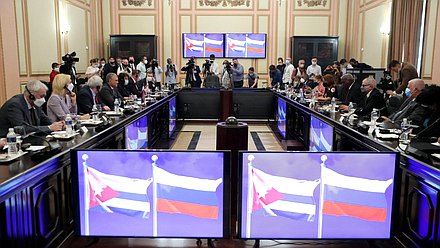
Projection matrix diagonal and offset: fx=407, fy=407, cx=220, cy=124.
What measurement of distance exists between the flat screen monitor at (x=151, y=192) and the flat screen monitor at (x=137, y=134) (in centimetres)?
268

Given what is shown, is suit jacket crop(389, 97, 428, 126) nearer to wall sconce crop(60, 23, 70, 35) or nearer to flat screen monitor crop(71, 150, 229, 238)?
flat screen monitor crop(71, 150, 229, 238)

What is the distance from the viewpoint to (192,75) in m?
11.6

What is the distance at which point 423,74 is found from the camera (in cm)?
817

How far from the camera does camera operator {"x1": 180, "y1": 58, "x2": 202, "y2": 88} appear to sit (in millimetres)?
11328

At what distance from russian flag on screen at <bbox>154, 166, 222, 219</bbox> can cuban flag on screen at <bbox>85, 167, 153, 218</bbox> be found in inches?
2.2

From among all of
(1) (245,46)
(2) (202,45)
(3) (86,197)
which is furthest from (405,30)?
(3) (86,197)

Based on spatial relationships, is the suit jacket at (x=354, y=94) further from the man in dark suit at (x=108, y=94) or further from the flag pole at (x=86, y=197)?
the flag pole at (x=86, y=197)

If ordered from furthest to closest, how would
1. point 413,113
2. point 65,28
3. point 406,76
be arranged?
1. point 65,28
2. point 406,76
3. point 413,113

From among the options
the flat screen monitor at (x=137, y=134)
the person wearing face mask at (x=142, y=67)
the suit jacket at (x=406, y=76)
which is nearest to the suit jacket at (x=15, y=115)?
the flat screen monitor at (x=137, y=134)

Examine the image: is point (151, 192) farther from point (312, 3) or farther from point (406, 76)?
point (312, 3)

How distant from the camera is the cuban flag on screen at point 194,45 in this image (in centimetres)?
1286

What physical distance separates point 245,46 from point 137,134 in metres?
8.58

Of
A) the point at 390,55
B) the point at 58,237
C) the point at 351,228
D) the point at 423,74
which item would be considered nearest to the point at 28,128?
the point at 58,237

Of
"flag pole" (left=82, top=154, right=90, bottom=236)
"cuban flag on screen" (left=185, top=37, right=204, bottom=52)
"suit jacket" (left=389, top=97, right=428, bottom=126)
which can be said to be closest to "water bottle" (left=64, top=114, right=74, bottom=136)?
"flag pole" (left=82, top=154, right=90, bottom=236)
